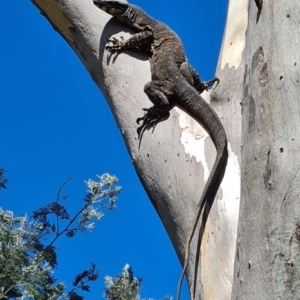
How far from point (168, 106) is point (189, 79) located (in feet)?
2.02

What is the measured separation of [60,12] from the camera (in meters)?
3.63

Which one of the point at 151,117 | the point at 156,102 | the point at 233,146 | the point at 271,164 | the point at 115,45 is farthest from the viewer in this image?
the point at 115,45

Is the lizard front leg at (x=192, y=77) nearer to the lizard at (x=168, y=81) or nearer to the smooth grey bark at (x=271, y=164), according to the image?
the lizard at (x=168, y=81)

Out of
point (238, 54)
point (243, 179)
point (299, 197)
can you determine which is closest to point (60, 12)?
point (238, 54)

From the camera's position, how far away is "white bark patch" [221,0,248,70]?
10.4 feet

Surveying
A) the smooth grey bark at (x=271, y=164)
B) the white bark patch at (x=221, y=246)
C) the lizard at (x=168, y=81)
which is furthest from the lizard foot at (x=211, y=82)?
the smooth grey bark at (x=271, y=164)

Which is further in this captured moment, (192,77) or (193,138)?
(192,77)

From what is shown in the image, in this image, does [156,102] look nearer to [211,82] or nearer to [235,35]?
[211,82]

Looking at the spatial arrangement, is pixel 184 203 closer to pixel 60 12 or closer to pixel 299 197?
pixel 299 197

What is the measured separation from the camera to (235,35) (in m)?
3.35

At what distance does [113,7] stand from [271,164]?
8.21 ft

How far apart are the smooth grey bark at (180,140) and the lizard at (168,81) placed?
43 mm

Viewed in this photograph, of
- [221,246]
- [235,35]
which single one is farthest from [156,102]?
[221,246]

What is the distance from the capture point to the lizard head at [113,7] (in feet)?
12.0
